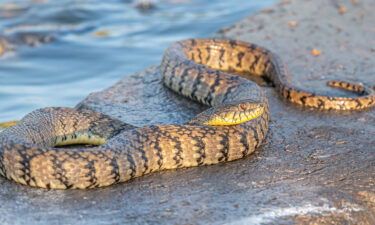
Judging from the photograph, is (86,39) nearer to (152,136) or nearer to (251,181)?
(152,136)

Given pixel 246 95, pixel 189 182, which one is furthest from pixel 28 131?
pixel 246 95

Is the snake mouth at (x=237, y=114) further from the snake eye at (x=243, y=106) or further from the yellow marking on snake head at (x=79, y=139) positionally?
the yellow marking on snake head at (x=79, y=139)

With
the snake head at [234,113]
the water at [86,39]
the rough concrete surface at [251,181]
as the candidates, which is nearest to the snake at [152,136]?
the snake head at [234,113]

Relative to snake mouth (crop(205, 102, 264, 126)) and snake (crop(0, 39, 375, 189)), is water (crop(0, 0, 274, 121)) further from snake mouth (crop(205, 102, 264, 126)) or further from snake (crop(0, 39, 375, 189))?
snake mouth (crop(205, 102, 264, 126))

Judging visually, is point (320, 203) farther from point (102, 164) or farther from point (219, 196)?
point (102, 164)

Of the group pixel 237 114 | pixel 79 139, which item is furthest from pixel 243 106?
pixel 79 139

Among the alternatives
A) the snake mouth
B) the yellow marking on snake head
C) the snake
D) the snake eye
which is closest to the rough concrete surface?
the snake

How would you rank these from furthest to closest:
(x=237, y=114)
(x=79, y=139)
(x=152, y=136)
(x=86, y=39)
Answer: (x=86, y=39), (x=79, y=139), (x=237, y=114), (x=152, y=136)

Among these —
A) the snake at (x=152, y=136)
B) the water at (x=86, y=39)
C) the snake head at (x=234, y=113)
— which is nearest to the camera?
the snake at (x=152, y=136)
